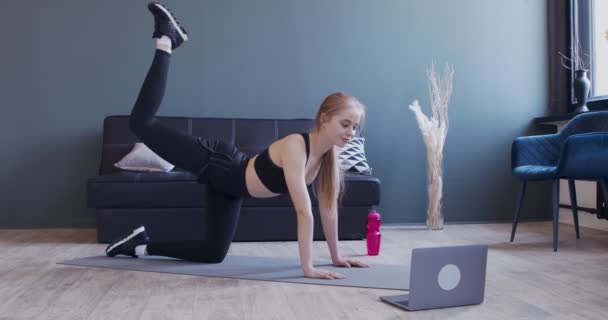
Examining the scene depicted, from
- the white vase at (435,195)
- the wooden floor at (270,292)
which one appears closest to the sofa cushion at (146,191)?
the wooden floor at (270,292)

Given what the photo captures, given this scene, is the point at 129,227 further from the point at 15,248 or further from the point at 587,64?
the point at 587,64

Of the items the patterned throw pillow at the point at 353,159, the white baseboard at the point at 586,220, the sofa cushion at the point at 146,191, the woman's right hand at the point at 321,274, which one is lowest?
the white baseboard at the point at 586,220

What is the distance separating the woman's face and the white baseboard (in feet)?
8.59

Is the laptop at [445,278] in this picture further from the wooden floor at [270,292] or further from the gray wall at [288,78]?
the gray wall at [288,78]

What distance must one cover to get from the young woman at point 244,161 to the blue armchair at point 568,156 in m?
1.32

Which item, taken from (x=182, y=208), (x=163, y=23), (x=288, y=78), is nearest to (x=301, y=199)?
(x=163, y=23)

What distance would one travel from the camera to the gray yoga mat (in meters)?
2.40

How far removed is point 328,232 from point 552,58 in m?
3.17

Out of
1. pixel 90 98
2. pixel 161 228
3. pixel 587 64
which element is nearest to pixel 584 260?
pixel 587 64

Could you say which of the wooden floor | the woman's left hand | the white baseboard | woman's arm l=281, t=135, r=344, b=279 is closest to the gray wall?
the white baseboard

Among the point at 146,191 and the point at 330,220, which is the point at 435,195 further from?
the point at 146,191

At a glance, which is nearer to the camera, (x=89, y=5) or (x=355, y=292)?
(x=355, y=292)

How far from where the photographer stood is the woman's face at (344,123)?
2.40m

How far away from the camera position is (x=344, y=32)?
4.61m
